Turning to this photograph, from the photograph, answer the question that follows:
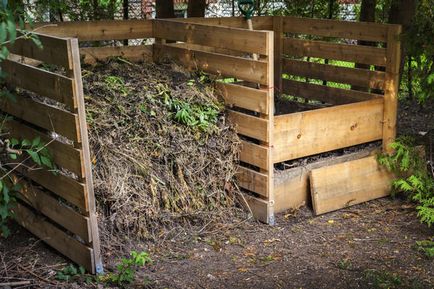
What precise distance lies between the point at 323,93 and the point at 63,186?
3641 millimetres

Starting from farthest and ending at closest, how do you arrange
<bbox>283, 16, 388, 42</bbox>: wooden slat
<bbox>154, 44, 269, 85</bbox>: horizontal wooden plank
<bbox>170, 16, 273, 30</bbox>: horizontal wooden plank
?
<bbox>170, 16, 273, 30</bbox>: horizontal wooden plank → <bbox>283, 16, 388, 42</bbox>: wooden slat → <bbox>154, 44, 269, 85</bbox>: horizontal wooden plank

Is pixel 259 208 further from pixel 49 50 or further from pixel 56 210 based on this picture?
pixel 49 50

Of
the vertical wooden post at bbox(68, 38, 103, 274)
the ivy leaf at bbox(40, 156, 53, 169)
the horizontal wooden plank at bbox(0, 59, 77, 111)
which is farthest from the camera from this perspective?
the ivy leaf at bbox(40, 156, 53, 169)

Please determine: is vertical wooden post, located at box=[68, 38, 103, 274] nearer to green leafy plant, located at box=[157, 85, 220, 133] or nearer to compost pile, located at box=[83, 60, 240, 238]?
compost pile, located at box=[83, 60, 240, 238]

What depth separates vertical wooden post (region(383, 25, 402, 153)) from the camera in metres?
5.86

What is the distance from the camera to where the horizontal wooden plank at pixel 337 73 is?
623 cm

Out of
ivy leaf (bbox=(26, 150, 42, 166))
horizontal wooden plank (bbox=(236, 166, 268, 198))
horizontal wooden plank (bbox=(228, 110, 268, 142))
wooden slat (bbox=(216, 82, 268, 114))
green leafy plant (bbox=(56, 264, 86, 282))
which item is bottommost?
green leafy plant (bbox=(56, 264, 86, 282))

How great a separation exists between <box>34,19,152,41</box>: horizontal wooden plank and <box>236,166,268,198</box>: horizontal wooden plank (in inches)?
77.0

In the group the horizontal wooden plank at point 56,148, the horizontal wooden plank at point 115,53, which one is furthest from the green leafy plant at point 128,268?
the horizontal wooden plank at point 115,53

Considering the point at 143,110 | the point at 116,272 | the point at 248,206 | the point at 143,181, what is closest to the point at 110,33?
the point at 143,110

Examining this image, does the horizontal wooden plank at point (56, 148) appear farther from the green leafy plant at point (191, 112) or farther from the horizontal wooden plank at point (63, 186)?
the green leafy plant at point (191, 112)

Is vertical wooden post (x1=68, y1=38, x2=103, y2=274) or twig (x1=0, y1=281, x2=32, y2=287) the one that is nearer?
vertical wooden post (x1=68, y1=38, x2=103, y2=274)

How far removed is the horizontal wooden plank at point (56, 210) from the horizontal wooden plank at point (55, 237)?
8 cm

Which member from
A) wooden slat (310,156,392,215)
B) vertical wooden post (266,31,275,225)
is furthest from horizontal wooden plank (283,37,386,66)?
vertical wooden post (266,31,275,225)
